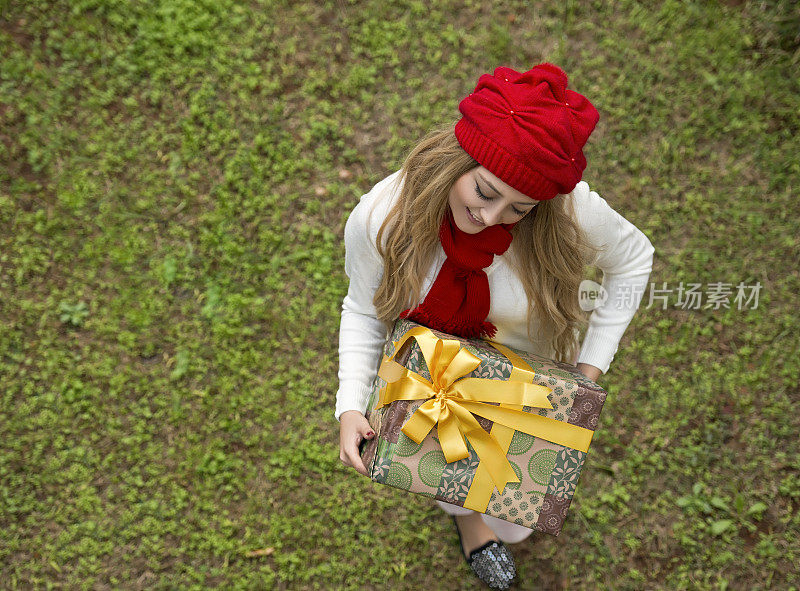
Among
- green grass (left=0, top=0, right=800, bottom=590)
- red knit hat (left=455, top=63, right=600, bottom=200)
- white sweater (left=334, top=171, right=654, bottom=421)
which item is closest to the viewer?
red knit hat (left=455, top=63, right=600, bottom=200)

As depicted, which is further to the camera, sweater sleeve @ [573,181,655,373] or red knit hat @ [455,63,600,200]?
sweater sleeve @ [573,181,655,373]

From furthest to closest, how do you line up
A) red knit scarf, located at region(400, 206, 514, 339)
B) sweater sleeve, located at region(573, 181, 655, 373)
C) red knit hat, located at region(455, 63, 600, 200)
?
sweater sleeve, located at region(573, 181, 655, 373) < red knit scarf, located at region(400, 206, 514, 339) < red knit hat, located at region(455, 63, 600, 200)

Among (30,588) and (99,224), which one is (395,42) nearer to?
(99,224)

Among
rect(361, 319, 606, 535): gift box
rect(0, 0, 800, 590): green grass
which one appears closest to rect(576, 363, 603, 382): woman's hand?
rect(361, 319, 606, 535): gift box

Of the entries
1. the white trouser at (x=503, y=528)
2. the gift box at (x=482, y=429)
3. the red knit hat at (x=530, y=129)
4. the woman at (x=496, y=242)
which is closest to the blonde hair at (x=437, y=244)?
the woman at (x=496, y=242)

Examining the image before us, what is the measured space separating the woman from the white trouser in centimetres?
98

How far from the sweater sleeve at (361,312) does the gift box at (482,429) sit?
1.09 feet

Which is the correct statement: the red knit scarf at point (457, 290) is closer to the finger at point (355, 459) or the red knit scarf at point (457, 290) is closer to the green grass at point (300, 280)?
the finger at point (355, 459)

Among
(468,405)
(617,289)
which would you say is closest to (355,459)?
(468,405)

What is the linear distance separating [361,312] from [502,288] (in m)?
0.52

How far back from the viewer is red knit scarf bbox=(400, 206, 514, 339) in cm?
185

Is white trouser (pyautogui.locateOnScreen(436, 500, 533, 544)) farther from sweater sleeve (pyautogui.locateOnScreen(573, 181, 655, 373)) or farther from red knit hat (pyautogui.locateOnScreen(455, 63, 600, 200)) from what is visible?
red knit hat (pyautogui.locateOnScreen(455, 63, 600, 200))

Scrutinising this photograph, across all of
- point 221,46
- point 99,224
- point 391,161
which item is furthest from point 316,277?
point 221,46

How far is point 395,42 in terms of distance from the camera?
3.77 meters
